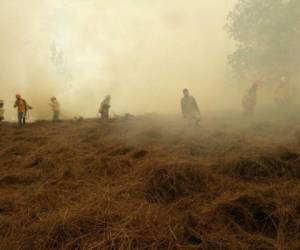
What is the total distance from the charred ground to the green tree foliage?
40.5 ft

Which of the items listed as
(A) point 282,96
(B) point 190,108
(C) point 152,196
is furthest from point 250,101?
A: (C) point 152,196

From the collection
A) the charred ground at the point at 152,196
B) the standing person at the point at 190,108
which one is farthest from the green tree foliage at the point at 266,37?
the charred ground at the point at 152,196

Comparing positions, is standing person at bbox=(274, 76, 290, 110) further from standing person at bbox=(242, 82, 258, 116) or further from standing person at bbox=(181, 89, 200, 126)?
standing person at bbox=(181, 89, 200, 126)

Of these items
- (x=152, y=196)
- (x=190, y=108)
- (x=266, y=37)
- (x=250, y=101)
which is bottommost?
(x=152, y=196)

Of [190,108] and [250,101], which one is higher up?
[250,101]

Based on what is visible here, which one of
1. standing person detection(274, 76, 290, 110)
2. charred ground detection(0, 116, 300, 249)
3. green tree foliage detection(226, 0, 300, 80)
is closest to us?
charred ground detection(0, 116, 300, 249)

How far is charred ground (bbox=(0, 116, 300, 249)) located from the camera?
12.5ft

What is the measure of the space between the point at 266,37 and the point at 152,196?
17661 mm

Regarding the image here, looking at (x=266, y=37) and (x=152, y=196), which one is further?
(x=266, y=37)

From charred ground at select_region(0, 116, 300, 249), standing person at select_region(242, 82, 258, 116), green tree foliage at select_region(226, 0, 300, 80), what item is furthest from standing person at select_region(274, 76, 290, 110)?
charred ground at select_region(0, 116, 300, 249)

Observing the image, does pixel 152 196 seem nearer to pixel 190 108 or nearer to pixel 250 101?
pixel 190 108

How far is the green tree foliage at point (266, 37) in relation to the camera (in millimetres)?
19484

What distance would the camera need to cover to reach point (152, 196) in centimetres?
514

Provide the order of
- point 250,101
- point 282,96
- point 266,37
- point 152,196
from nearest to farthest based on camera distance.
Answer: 1. point 152,196
2. point 250,101
3. point 282,96
4. point 266,37
